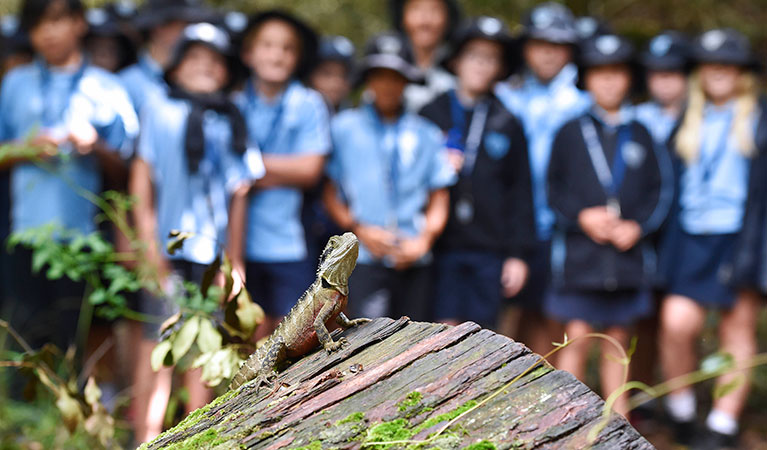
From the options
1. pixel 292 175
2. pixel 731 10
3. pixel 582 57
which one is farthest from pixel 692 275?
pixel 731 10

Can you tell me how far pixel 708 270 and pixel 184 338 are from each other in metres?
4.50

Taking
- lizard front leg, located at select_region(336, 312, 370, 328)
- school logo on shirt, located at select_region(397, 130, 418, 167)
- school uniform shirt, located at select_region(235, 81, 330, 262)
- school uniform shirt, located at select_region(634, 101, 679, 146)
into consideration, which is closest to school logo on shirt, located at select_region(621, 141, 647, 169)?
school uniform shirt, located at select_region(634, 101, 679, 146)

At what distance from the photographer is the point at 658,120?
7.09 m

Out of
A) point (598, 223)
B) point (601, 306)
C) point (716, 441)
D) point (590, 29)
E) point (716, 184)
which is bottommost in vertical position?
point (716, 441)

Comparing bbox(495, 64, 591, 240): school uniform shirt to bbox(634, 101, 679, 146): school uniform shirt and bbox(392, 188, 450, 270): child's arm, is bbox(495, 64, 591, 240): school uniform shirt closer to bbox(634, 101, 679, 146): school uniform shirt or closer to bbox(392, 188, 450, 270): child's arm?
bbox(634, 101, 679, 146): school uniform shirt

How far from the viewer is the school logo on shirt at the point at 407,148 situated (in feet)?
19.0

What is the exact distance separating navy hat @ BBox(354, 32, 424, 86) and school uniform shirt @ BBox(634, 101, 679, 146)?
80.7 inches

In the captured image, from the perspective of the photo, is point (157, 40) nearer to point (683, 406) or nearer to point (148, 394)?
point (148, 394)

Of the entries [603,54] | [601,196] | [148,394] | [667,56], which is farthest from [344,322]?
[667,56]

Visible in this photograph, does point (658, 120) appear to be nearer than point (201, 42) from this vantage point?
No

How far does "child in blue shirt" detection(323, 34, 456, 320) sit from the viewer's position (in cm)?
566

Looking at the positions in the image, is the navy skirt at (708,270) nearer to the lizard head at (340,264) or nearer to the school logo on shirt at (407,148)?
the school logo on shirt at (407,148)

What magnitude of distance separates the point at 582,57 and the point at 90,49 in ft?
13.1

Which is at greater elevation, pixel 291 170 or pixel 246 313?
pixel 291 170
